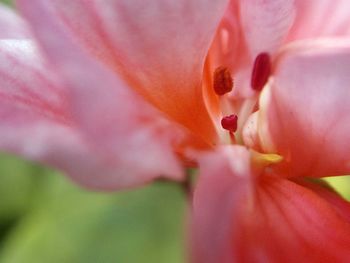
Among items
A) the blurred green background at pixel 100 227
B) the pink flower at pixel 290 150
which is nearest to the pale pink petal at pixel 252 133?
the pink flower at pixel 290 150

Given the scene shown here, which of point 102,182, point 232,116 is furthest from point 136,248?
point 102,182

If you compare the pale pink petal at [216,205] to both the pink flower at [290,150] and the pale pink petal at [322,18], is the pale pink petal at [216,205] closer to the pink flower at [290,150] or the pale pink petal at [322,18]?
the pink flower at [290,150]

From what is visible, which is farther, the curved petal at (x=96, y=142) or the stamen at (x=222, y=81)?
the stamen at (x=222, y=81)

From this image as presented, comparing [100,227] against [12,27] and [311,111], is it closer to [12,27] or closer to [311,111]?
[12,27]

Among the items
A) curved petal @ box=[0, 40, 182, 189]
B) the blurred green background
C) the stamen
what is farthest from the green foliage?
curved petal @ box=[0, 40, 182, 189]

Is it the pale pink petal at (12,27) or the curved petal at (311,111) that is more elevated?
the pale pink petal at (12,27)

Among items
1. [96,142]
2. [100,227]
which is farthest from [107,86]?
[100,227]

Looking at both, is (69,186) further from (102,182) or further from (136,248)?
(102,182)

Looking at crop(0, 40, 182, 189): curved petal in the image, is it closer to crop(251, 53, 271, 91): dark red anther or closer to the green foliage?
crop(251, 53, 271, 91): dark red anther
